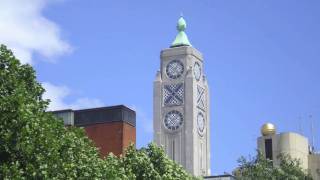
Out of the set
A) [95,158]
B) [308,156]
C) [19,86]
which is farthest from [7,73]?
[308,156]

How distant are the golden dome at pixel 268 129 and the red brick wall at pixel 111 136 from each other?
71002 mm

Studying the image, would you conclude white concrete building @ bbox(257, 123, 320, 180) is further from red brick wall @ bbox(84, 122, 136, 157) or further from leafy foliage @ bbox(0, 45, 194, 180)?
leafy foliage @ bbox(0, 45, 194, 180)

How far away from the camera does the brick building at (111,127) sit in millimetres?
59812

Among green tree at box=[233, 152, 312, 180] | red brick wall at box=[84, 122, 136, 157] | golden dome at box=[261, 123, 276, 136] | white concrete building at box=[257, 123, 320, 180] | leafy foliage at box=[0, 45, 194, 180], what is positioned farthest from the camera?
golden dome at box=[261, 123, 276, 136]

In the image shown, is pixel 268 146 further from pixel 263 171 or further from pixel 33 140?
pixel 33 140

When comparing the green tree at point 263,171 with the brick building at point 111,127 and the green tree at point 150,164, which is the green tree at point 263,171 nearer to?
the brick building at point 111,127

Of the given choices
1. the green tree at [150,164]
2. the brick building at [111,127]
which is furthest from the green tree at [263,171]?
the green tree at [150,164]

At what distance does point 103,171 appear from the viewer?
37.4 m

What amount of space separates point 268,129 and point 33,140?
327 ft

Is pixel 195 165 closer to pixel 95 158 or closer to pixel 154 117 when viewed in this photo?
pixel 154 117

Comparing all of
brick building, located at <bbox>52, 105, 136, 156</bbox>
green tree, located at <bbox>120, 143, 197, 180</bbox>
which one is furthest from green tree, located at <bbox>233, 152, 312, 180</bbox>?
green tree, located at <bbox>120, 143, 197, 180</bbox>

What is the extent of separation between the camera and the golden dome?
426 ft

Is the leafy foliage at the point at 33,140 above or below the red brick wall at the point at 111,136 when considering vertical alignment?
below

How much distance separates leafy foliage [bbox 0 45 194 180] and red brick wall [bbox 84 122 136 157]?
18.9m
